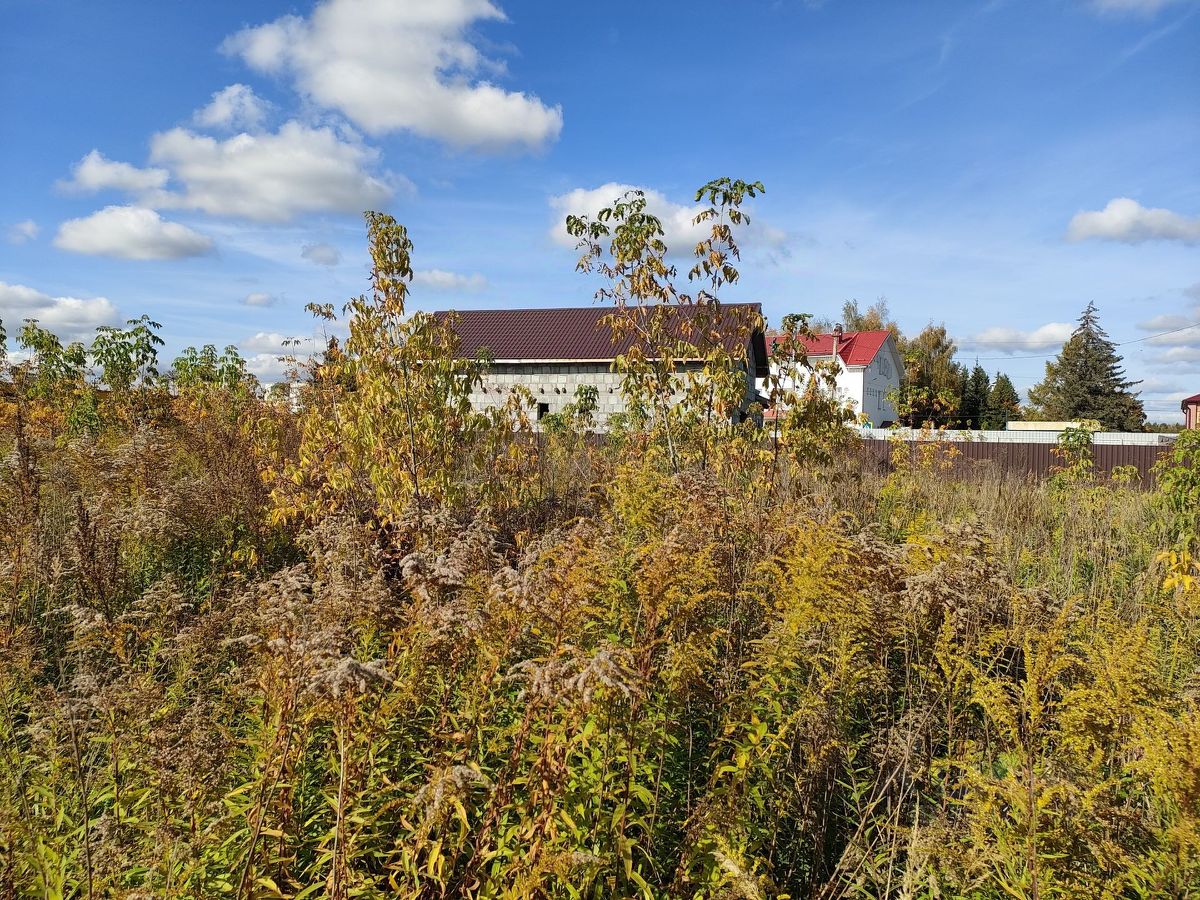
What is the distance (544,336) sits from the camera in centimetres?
2409

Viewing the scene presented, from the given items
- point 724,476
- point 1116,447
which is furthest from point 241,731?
point 1116,447

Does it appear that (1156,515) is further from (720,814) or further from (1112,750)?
(720,814)

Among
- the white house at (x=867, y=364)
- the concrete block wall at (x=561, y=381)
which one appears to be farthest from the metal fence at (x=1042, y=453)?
the white house at (x=867, y=364)

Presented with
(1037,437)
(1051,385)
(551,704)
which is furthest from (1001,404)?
(551,704)

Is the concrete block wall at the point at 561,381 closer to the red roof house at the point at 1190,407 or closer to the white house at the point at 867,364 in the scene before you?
the white house at the point at 867,364

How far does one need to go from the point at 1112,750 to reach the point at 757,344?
21975mm

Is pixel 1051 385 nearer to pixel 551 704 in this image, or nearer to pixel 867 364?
pixel 867 364

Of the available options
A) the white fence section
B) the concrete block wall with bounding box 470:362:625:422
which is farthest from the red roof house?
the concrete block wall with bounding box 470:362:625:422

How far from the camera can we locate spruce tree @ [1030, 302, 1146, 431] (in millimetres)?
37781

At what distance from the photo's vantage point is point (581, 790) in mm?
2102

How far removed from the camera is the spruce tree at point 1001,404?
3988 cm

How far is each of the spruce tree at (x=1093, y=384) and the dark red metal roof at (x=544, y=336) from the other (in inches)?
971

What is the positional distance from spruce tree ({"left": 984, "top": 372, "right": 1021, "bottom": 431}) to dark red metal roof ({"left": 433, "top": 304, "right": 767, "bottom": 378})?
22250 millimetres

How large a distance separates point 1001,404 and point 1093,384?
471cm
